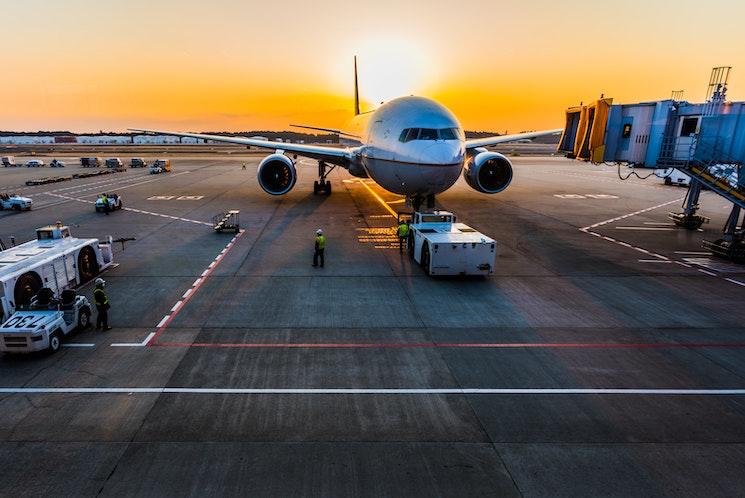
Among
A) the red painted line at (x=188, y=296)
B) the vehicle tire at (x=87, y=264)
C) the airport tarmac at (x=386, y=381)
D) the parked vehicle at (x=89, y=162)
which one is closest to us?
the airport tarmac at (x=386, y=381)

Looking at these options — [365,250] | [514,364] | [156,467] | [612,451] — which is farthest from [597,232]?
[156,467]

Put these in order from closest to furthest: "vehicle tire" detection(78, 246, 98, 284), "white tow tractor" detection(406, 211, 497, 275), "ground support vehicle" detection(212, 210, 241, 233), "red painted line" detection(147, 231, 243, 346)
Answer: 1. "red painted line" detection(147, 231, 243, 346)
2. "vehicle tire" detection(78, 246, 98, 284)
3. "white tow tractor" detection(406, 211, 497, 275)
4. "ground support vehicle" detection(212, 210, 241, 233)

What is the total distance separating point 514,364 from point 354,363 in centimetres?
413

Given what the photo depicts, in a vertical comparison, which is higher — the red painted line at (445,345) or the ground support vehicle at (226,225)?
the ground support vehicle at (226,225)

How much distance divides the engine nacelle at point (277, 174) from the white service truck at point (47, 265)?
13592 millimetres

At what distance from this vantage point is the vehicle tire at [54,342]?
11.2 metres

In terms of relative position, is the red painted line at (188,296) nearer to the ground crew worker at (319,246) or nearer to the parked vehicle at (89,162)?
the ground crew worker at (319,246)

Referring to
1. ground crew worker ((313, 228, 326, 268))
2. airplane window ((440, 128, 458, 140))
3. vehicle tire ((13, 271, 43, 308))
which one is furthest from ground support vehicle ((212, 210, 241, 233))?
airplane window ((440, 128, 458, 140))

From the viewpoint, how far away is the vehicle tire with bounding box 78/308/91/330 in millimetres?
12609

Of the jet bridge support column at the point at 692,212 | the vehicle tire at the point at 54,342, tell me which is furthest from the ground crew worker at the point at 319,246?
the jet bridge support column at the point at 692,212

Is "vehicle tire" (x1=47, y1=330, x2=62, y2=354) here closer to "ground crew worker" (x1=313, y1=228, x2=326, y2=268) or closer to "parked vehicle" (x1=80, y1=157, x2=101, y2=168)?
"ground crew worker" (x1=313, y1=228, x2=326, y2=268)

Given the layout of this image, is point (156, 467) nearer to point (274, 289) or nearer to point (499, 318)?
point (274, 289)

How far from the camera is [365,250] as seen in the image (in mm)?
21703

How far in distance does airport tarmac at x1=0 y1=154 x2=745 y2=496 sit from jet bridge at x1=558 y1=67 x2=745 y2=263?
3.87 metres
